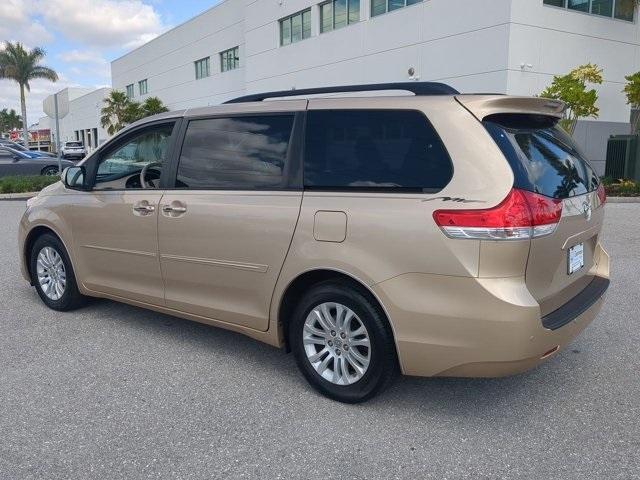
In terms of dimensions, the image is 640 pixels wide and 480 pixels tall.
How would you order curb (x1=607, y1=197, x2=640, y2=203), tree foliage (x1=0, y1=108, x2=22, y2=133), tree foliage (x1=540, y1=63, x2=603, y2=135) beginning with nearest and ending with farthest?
1. curb (x1=607, y1=197, x2=640, y2=203)
2. tree foliage (x1=540, y1=63, x2=603, y2=135)
3. tree foliage (x1=0, y1=108, x2=22, y2=133)

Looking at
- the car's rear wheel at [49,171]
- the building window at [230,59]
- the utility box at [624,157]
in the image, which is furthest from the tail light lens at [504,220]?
the building window at [230,59]

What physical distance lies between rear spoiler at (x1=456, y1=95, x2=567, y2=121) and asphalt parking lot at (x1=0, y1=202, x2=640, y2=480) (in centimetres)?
171

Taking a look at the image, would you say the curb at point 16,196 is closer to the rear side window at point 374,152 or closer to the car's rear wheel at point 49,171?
the car's rear wheel at point 49,171

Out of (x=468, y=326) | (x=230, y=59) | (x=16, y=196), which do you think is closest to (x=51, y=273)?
(x=468, y=326)

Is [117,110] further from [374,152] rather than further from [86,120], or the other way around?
[374,152]

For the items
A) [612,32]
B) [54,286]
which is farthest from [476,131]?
[612,32]

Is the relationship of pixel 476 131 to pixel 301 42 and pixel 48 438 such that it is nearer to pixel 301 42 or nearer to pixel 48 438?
pixel 48 438

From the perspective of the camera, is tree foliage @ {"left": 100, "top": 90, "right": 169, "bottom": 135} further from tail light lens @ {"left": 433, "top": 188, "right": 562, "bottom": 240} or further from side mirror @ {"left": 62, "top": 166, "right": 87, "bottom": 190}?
tail light lens @ {"left": 433, "top": 188, "right": 562, "bottom": 240}

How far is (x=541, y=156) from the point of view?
3.03 meters

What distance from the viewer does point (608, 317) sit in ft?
15.5


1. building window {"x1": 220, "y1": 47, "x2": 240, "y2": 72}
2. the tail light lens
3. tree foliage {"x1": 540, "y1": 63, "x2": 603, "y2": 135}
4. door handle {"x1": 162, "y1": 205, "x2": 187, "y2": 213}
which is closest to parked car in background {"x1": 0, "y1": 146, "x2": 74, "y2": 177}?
building window {"x1": 220, "y1": 47, "x2": 240, "y2": 72}

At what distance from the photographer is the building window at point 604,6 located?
18094 mm

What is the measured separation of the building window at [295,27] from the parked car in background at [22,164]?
1209 cm

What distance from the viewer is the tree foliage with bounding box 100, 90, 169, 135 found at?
38.2 metres
